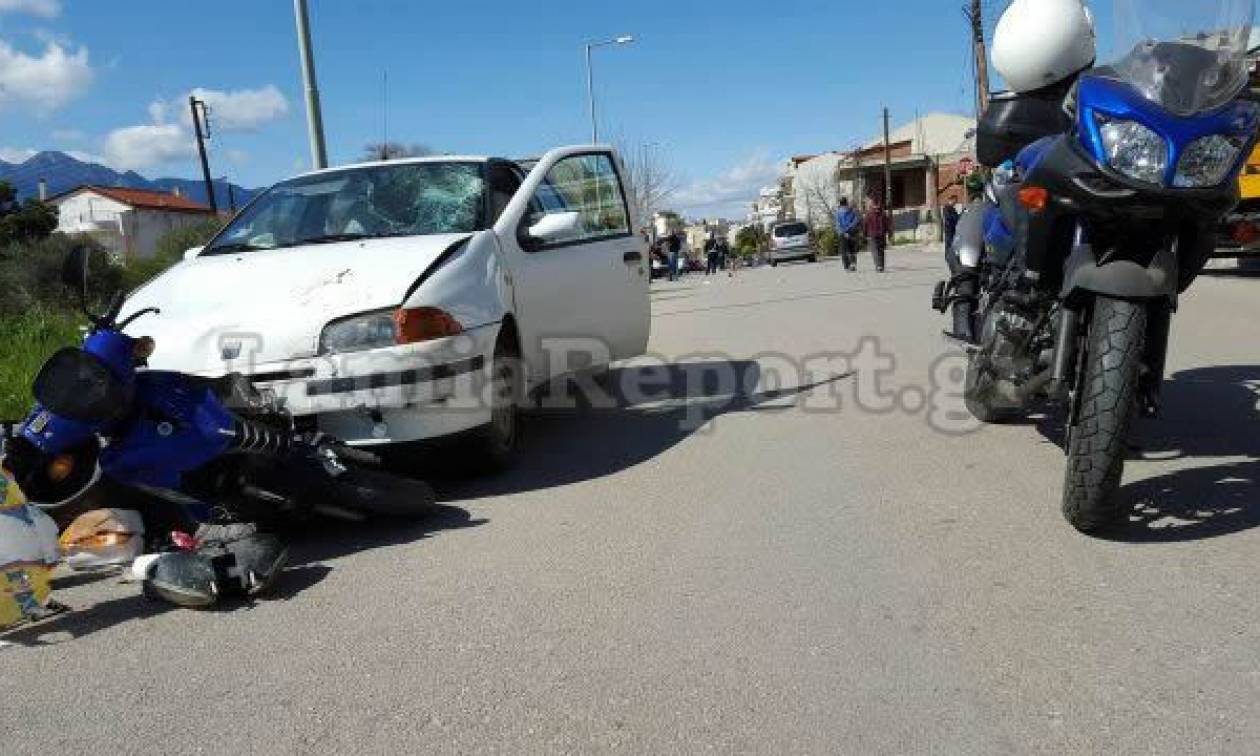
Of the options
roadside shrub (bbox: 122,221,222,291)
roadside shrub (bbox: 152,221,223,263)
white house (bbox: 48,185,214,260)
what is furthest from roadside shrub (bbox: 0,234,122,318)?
white house (bbox: 48,185,214,260)

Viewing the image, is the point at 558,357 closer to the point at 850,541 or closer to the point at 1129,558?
the point at 850,541

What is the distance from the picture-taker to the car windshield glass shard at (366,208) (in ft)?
18.7

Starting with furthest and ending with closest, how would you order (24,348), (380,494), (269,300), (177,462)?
(24,348), (269,300), (380,494), (177,462)

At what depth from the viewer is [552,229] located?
224 inches

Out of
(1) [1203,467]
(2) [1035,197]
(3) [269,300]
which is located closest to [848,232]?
(1) [1203,467]

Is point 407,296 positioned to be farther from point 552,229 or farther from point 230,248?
point 230,248

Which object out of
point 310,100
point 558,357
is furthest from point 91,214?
point 558,357

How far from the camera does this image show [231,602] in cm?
373

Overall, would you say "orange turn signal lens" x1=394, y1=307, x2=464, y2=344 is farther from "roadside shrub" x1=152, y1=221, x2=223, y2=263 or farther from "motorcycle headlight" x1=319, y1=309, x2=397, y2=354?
"roadside shrub" x1=152, y1=221, x2=223, y2=263

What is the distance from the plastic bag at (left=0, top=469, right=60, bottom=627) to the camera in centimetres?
346

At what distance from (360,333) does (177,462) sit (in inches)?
39.0

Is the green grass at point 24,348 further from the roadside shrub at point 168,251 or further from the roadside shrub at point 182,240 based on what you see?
the roadside shrub at point 182,240

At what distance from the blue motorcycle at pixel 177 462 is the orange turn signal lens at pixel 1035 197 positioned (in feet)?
9.22

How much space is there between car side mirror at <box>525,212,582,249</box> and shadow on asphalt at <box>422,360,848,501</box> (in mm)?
1218
